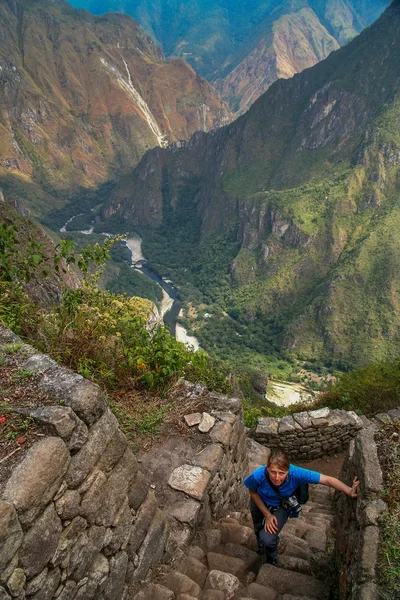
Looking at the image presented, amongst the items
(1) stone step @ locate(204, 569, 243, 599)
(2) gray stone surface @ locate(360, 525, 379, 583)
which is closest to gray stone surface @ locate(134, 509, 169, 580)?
(1) stone step @ locate(204, 569, 243, 599)

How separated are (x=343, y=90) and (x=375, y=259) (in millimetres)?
70869

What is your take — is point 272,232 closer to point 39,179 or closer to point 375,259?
point 375,259

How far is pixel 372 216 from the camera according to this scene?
92.6m

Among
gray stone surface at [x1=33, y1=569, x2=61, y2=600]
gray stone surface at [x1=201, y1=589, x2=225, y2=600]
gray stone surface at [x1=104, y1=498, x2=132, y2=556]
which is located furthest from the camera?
gray stone surface at [x1=201, y1=589, x2=225, y2=600]

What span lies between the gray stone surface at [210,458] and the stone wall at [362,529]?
5.35 ft

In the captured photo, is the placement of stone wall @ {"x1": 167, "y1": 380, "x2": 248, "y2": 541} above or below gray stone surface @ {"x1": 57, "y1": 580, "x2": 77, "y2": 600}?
below

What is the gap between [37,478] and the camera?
228 centimetres

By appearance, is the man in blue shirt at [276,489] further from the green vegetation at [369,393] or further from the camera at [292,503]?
the green vegetation at [369,393]

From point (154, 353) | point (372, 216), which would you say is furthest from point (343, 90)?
point (154, 353)

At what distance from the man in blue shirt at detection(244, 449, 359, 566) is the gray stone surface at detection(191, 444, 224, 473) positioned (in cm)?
81

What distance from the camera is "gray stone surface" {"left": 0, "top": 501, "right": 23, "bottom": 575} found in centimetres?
202

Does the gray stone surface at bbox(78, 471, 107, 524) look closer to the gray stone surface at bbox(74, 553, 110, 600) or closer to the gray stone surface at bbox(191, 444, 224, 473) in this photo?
the gray stone surface at bbox(74, 553, 110, 600)

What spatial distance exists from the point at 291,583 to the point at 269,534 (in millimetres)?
471

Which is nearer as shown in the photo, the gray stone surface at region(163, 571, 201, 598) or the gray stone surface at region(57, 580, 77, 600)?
the gray stone surface at region(57, 580, 77, 600)
